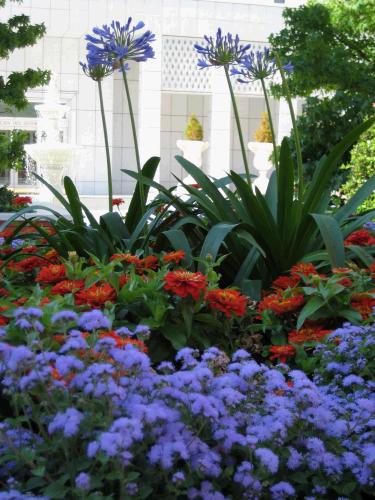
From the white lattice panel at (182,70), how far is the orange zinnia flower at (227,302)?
1491 cm

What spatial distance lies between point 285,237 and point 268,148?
13940 mm

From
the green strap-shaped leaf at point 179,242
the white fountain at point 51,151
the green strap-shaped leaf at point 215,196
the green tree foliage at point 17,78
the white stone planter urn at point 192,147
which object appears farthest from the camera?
→ the white stone planter urn at point 192,147

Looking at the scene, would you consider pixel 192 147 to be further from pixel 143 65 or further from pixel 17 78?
pixel 17 78

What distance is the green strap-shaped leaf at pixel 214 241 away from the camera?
2.38m

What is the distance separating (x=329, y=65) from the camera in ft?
28.9

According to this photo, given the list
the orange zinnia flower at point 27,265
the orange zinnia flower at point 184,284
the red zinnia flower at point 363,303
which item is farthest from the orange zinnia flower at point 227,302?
the orange zinnia flower at point 27,265

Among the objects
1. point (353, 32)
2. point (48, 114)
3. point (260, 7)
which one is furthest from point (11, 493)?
point (260, 7)

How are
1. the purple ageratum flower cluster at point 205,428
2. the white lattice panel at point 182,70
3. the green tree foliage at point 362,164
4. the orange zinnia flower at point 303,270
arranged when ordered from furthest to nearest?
1. the white lattice panel at point 182,70
2. the green tree foliage at point 362,164
3. the orange zinnia flower at point 303,270
4. the purple ageratum flower cluster at point 205,428

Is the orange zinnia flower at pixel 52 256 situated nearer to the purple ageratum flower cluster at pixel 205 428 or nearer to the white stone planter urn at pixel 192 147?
the purple ageratum flower cluster at pixel 205 428

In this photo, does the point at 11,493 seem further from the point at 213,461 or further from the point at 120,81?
the point at 120,81

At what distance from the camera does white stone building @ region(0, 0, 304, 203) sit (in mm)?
16172

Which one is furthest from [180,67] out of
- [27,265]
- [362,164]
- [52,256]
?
[27,265]

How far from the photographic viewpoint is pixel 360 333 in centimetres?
186

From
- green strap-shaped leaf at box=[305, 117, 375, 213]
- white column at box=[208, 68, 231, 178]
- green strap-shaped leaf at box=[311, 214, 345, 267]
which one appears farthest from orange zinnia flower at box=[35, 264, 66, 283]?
white column at box=[208, 68, 231, 178]
